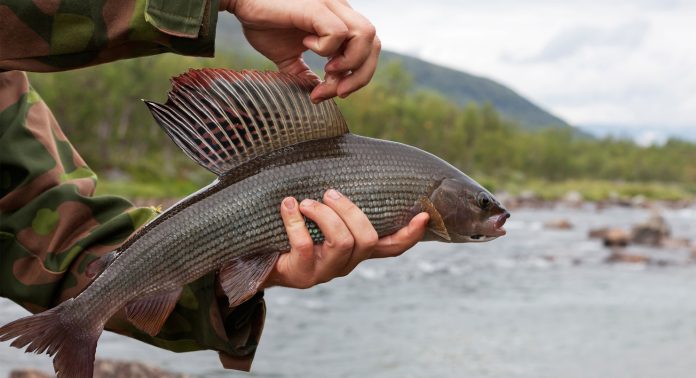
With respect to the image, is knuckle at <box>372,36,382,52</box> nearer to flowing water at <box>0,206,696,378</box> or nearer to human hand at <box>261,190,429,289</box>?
human hand at <box>261,190,429,289</box>

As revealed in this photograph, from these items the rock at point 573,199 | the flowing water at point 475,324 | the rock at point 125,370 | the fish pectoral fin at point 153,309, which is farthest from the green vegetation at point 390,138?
the fish pectoral fin at point 153,309

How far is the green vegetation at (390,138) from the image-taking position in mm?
57625

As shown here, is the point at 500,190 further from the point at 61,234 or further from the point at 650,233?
the point at 61,234

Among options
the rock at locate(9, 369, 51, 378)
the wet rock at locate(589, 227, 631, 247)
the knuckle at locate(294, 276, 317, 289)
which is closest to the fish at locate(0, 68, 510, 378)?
the knuckle at locate(294, 276, 317, 289)

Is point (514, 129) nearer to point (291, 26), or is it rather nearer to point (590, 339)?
point (590, 339)

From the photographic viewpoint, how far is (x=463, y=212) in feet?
8.70

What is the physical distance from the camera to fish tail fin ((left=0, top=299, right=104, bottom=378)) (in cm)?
245

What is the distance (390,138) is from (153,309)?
3178 inches

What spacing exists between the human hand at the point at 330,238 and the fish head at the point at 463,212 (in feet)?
0.20

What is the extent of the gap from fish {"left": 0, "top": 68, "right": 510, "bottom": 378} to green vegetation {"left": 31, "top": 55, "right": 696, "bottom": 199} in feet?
76.4

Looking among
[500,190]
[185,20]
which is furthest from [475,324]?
[500,190]

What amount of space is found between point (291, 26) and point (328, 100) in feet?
0.88

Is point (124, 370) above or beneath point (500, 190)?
above

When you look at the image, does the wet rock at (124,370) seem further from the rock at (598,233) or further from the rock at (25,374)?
the rock at (598,233)
